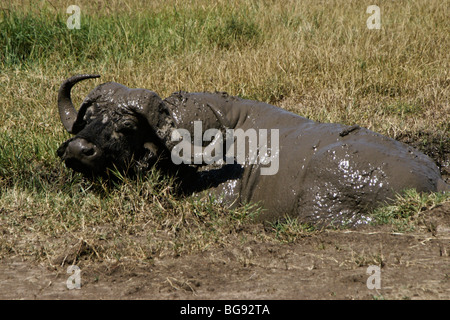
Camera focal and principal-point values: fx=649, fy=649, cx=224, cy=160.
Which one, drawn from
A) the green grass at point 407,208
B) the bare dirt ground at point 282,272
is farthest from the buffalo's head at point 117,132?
the green grass at point 407,208

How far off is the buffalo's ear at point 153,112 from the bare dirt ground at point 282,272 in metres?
1.03

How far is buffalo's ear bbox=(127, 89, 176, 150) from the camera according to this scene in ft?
16.0

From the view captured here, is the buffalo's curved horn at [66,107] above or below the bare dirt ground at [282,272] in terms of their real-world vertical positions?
above

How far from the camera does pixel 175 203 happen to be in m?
5.06

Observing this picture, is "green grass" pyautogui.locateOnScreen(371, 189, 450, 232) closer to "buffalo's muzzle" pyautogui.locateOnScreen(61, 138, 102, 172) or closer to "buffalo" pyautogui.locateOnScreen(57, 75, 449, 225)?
"buffalo" pyautogui.locateOnScreen(57, 75, 449, 225)

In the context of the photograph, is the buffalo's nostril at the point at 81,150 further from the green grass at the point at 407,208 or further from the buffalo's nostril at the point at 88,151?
the green grass at the point at 407,208

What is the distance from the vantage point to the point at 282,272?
154 inches

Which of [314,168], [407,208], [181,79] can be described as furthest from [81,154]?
[181,79]

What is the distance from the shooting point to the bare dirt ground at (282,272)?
3.55 meters

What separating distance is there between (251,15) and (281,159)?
491 cm

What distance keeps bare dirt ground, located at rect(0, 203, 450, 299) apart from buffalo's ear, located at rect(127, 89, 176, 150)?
1030 mm

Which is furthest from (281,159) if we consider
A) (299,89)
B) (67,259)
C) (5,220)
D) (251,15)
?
(251,15)

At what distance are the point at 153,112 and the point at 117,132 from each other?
0.33 metres

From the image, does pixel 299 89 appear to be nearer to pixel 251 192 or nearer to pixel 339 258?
pixel 251 192
